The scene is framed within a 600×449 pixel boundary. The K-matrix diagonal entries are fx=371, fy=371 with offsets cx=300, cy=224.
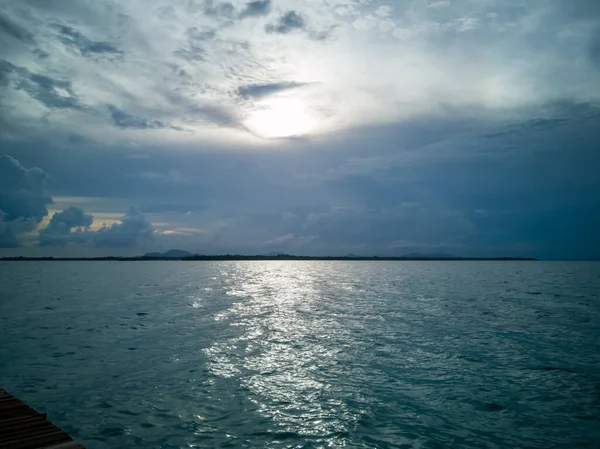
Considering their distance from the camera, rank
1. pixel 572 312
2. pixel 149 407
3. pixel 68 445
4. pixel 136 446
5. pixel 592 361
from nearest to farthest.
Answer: pixel 68 445 < pixel 136 446 < pixel 149 407 < pixel 592 361 < pixel 572 312

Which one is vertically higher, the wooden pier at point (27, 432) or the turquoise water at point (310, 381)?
the wooden pier at point (27, 432)

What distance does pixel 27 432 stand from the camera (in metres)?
10.3

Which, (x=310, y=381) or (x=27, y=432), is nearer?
(x=27, y=432)

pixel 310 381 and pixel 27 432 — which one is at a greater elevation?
pixel 27 432

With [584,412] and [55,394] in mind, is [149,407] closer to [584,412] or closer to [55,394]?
[55,394]

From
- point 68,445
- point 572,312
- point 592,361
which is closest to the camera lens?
point 68,445

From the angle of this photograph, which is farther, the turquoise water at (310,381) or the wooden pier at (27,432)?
the turquoise water at (310,381)

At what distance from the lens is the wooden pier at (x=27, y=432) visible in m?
9.60

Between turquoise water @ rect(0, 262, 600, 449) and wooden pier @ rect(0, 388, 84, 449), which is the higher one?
wooden pier @ rect(0, 388, 84, 449)

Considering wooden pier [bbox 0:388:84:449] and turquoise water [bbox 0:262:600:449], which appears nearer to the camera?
wooden pier [bbox 0:388:84:449]

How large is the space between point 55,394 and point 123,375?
3.26 metres

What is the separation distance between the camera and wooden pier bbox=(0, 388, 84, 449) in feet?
31.5

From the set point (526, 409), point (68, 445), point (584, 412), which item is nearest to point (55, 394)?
point (68, 445)

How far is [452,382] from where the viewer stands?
1861 cm
